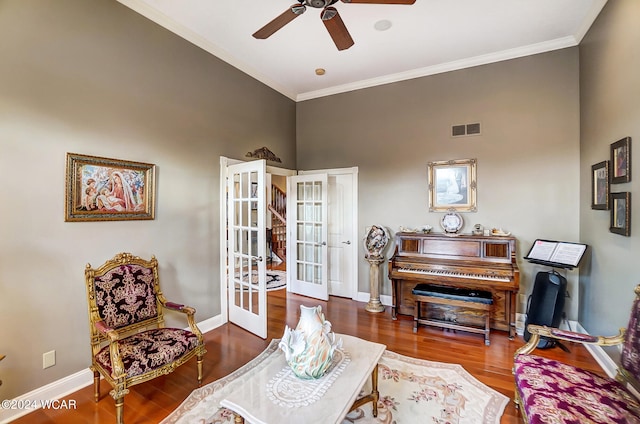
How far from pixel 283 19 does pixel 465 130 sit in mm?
2868

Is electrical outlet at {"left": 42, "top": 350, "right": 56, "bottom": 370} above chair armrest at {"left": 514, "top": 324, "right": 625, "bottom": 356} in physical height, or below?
below

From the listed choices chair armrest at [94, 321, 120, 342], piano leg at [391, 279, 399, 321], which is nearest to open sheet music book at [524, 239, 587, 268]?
piano leg at [391, 279, 399, 321]

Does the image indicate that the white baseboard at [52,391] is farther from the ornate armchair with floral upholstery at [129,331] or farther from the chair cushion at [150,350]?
the chair cushion at [150,350]

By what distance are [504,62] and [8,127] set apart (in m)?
5.16

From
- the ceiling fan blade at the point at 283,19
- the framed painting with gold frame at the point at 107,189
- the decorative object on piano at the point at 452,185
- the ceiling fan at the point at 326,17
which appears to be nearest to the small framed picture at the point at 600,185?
the decorative object on piano at the point at 452,185

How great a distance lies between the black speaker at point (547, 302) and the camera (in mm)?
3010

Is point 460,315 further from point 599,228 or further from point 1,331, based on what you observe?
point 1,331

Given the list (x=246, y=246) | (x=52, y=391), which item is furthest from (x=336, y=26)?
(x=52, y=391)

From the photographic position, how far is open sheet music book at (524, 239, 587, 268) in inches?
116

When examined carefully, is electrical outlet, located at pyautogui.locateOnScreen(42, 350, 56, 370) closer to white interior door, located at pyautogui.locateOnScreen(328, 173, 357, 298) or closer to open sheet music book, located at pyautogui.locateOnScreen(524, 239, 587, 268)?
white interior door, located at pyautogui.locateOnScreen(328, 173, 357, 298)

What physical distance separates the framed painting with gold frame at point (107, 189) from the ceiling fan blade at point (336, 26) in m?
2.18

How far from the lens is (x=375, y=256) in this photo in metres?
4.30

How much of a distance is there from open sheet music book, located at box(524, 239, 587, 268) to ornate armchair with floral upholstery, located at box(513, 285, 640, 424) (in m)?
1.25

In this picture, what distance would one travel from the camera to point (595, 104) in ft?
9.81
